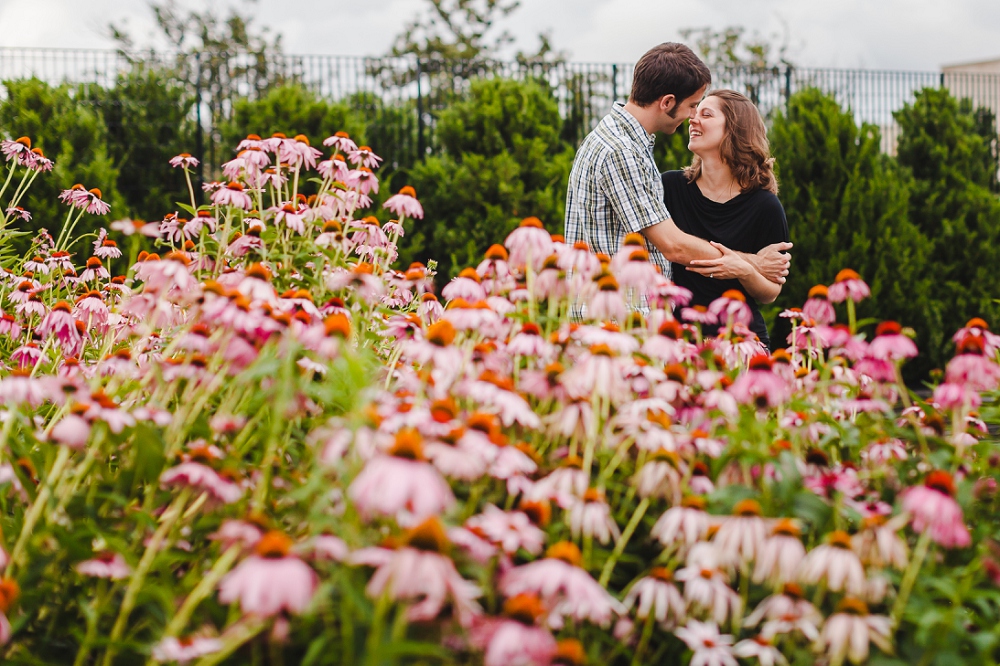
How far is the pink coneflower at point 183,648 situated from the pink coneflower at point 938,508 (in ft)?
3.03

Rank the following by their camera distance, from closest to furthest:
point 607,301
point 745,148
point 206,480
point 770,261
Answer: point 206,480
point 607,301
point 770,261
point 745,148

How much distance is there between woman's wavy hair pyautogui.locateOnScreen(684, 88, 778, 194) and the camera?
293cm

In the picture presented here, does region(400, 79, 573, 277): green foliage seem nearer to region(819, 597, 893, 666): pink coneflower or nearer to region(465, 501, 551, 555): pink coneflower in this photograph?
region(465, 501, 551, 555): pink coneflower

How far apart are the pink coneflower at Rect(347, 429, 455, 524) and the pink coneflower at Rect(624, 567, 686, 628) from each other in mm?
361

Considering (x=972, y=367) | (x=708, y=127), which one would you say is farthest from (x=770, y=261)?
(x=972, y=367)

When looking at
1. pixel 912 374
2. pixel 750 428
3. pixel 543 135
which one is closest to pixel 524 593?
pixel 750 428

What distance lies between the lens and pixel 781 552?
1.12 m

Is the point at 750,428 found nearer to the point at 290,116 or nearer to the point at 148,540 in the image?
the point at 148,540

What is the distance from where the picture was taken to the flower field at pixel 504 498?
103cm

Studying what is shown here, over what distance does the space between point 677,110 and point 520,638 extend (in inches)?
85.6

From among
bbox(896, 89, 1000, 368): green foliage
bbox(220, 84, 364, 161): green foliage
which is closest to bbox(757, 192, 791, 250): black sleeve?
bbox(220, 84, 364, 161): green foliage

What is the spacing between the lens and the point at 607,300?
150 cm

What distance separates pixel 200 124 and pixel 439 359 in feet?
22.7

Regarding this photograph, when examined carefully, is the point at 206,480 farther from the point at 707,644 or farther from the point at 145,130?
the point at 145,130
